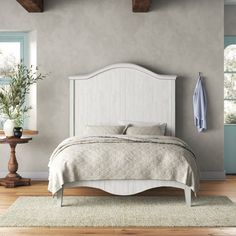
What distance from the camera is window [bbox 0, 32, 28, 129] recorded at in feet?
23.3

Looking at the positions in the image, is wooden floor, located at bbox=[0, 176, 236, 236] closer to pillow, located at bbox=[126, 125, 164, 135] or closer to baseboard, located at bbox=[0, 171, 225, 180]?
baseboard, located at bbox=[0, 171, 225, 180]

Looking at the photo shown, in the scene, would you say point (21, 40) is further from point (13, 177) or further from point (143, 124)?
point (143, 124)

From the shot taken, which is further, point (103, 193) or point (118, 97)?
point (118, 97)

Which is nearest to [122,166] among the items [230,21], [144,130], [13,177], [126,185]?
[126,185]

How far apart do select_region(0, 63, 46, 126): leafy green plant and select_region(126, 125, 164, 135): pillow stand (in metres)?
1.46

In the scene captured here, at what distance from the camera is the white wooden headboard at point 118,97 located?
6801 millimetres

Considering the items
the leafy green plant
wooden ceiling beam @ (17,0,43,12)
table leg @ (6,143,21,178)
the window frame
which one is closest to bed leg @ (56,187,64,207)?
table leg @ (6,143,21,178)

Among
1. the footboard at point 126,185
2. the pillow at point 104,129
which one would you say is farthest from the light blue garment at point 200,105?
the footboard at point 126,185

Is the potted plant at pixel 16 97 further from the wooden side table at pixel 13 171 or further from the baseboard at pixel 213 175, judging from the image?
the baseboard at pixel 213 175

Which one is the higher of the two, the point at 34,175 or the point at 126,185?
the point at 126,185

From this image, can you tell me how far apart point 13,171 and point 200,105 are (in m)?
2.65

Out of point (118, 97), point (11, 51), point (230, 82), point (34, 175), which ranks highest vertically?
point (11, 51)

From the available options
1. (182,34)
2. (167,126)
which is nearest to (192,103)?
(167,126)

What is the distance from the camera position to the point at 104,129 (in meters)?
6.45
